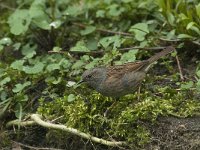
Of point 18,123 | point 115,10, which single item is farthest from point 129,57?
point 18,123

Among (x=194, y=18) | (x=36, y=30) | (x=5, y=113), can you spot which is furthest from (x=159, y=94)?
(x=36, y=30)

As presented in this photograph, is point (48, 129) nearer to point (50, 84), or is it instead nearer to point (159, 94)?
point (50, 84)

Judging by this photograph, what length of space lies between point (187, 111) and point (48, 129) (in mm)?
1491

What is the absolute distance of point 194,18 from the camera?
18.7ft

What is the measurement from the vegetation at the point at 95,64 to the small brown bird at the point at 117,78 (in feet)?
0.62

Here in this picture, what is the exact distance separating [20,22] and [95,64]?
1.38 metres

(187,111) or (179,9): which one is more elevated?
(179,9)

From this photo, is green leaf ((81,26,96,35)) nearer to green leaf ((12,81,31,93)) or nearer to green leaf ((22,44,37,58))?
green leaf ((22,44,37,58))

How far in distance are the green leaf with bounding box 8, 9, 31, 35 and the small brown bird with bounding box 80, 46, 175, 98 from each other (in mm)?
1489

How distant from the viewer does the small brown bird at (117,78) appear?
16.2ft

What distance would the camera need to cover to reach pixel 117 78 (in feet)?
16.4

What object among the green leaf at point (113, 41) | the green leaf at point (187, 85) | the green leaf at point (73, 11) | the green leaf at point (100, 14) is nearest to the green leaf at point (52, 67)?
the green leaf at point (113, 41)

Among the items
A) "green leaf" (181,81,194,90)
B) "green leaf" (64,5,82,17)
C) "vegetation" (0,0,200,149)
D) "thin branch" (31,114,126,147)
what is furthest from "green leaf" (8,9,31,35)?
"green leaf" (181,81,194,90)

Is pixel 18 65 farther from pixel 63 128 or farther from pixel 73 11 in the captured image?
pixel 73 11
